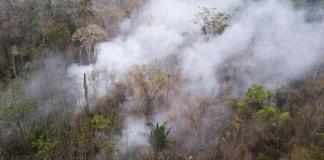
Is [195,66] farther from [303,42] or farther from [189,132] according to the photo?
[303,42]

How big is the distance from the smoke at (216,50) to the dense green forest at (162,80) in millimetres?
102

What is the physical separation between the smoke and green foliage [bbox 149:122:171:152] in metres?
2.50

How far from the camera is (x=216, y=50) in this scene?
35562 millimetres

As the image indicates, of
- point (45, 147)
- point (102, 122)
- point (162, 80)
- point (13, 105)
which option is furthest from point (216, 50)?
point (13, 105)

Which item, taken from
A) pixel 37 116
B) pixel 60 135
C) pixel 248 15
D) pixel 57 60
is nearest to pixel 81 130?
pixel 60 135

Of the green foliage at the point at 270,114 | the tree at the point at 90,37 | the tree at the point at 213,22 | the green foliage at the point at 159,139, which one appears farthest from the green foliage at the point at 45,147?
the tree at the point at 213,22

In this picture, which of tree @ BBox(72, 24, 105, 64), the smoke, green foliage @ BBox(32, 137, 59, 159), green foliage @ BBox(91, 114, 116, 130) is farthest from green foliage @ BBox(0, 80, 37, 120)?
tree @ BBox(72, 24, 105, 64)

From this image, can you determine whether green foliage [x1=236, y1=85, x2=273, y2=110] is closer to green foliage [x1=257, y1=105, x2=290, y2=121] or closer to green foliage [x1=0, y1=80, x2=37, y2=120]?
green foliage [x1=257, y1=105, x2=290, y2=121]

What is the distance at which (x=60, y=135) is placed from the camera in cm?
2955

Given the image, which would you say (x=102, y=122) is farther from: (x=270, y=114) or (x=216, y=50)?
(x=270, y=114)

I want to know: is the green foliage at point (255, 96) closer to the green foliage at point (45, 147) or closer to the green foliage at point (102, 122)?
the green foliage at point (102, 122)

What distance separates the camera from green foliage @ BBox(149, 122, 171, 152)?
90.6ft

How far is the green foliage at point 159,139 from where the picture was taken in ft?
90.6

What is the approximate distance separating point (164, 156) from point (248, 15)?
715 inches
